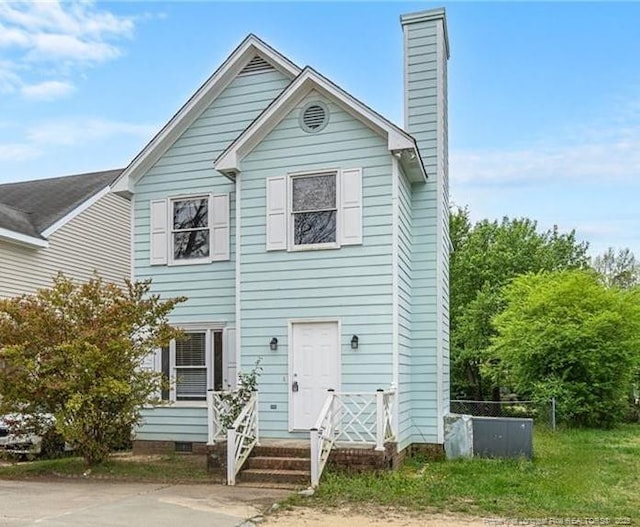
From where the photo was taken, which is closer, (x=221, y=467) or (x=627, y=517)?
(x=627, y=517)

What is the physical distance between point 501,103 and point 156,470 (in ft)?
41.7

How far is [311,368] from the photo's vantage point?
36.1 feet

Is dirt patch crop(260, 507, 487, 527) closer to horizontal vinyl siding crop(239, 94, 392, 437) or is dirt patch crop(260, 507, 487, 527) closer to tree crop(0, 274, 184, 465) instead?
horizontal vinyl siding crop(239, 94, 392, 437)

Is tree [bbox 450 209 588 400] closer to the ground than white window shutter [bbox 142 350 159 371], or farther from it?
farther from it

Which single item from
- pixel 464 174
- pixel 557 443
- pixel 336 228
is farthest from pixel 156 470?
pixel 464 174

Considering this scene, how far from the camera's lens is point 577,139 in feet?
66.3

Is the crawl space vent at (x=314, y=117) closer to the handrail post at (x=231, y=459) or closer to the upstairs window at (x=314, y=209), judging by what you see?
the upstairs window at (x=314, y=209)

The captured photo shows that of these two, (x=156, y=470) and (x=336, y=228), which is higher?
(x=336, y=228)

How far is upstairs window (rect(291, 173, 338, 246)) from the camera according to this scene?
11.1 metres

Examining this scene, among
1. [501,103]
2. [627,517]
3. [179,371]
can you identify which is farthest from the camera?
[501,103]

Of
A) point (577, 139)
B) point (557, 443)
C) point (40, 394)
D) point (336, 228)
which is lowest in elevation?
point (557, 443)

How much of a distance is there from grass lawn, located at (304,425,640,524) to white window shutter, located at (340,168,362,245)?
3892 mm

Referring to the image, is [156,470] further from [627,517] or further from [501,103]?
[501,103]

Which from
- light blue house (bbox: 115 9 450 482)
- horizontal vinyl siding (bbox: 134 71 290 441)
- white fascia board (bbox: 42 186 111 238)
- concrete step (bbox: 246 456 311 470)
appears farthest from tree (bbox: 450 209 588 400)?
concrete step (bbox: 246 456 311 470)
